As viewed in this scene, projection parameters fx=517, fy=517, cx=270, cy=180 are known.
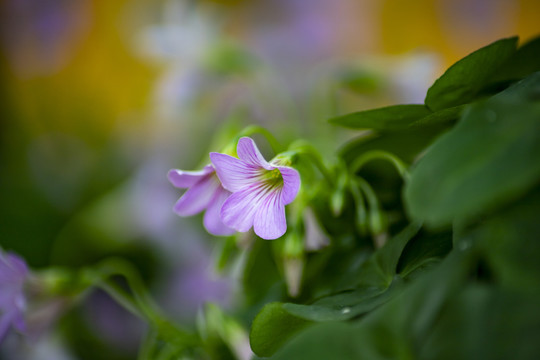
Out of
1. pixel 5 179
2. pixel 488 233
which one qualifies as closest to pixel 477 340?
pixel 488 233

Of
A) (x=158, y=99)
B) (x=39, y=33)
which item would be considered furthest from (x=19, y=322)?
(x=39, y=33)

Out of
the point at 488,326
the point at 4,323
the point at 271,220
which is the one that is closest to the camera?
the point at 488,326

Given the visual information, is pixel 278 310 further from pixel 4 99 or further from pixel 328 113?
pixel 4 99

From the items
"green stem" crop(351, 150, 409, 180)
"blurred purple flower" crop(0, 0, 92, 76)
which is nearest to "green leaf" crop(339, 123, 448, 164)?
"green stem" crop(351, 150, 409, 180)

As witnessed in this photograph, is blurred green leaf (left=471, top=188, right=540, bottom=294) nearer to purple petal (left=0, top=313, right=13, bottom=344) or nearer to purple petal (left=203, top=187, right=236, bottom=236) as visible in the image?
purple petal (left=203, top=187, right=236, bottom=236)

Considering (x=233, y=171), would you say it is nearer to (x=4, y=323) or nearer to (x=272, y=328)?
(x=272, y=328)
